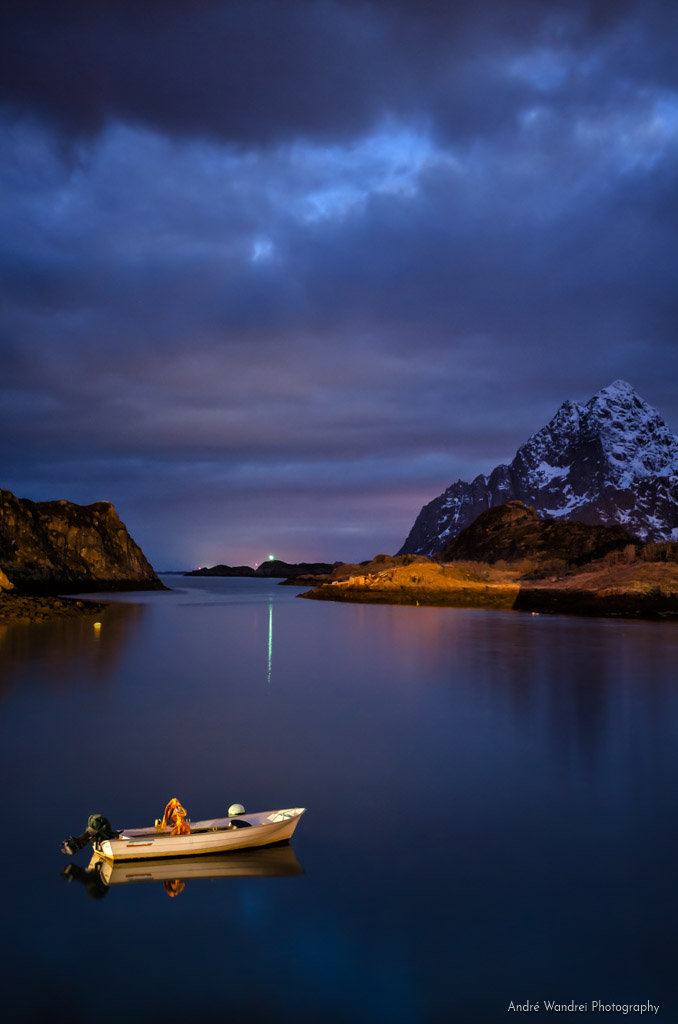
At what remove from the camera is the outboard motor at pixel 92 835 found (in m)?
15.9

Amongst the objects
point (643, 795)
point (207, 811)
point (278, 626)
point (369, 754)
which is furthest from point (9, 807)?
point (278, 626)

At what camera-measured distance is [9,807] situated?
64.7 ft

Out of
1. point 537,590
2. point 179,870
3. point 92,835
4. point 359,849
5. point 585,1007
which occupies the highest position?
point 537,590

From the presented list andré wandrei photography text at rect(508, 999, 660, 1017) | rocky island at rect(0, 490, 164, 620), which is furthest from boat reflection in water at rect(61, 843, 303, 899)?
rocky island at rect(0, 490, 164, 620)

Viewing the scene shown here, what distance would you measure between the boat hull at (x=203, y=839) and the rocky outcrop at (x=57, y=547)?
133966 mm

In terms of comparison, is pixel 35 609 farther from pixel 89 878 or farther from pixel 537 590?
pixel 537 590

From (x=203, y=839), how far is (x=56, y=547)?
168091mm

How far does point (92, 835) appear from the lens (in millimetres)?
16375

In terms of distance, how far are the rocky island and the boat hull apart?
123 m

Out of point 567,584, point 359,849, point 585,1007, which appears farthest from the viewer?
point 567,584

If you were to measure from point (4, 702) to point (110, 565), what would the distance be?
166 metres

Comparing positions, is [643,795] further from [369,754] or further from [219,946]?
[219,946]

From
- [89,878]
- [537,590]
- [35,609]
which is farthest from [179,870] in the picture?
[537,590]

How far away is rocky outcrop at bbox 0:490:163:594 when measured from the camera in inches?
5925
